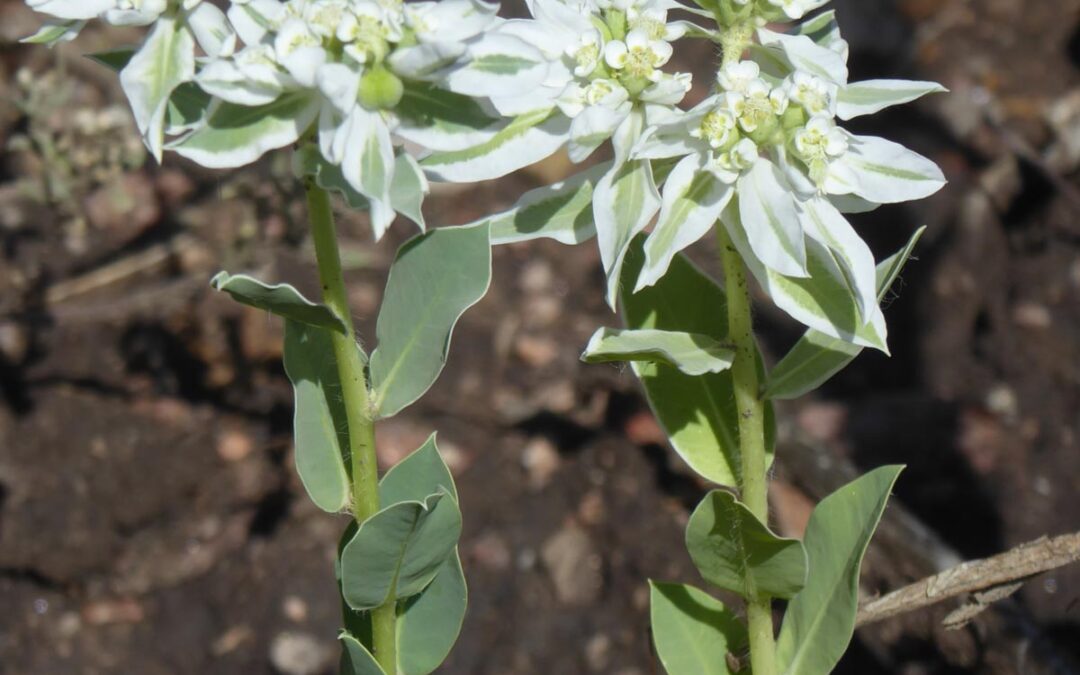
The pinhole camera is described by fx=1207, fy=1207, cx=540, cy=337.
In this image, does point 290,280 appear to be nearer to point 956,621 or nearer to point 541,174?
point 541,174

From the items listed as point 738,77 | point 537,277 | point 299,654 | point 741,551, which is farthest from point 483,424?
point 738,77

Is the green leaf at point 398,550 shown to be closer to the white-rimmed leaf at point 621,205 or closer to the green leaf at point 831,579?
the white-rimmed leaf at point 621,205

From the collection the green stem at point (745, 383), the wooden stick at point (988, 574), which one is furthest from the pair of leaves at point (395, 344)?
the wooden stick at point (988, 574)

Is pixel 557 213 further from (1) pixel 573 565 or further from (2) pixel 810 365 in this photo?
(1) pixel 573 565

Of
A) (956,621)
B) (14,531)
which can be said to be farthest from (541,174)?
(956,621)

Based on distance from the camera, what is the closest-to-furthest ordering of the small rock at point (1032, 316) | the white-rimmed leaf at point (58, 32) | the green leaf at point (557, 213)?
1. the white-rimmed leaf at point (58, 32)
2. the green leaf at point (557, 213)
3. the small rock at point (1032, 316)

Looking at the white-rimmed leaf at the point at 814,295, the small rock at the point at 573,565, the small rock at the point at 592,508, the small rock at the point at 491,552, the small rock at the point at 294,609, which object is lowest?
the small rock at the point at 294,609
